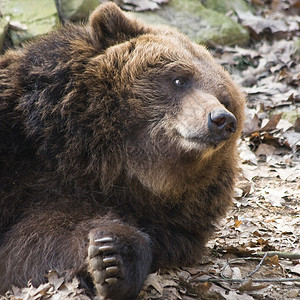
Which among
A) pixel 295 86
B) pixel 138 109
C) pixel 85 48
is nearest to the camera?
pixel 138 109

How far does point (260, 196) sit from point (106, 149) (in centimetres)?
300

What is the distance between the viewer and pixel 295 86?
9.91 metres

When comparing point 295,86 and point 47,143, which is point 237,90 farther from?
point 295,86

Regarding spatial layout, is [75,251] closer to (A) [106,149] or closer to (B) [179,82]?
(A) [106,149]

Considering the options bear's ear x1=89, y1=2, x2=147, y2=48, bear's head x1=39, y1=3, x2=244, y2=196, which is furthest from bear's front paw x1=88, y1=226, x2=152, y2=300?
bear's ear x1=89, y1=2, x2=147, y2=48

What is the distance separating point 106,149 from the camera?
475cm

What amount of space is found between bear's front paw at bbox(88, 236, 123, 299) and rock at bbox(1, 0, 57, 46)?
585cm

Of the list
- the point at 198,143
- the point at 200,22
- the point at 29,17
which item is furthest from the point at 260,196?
the point at 200,22

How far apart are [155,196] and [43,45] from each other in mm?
1791

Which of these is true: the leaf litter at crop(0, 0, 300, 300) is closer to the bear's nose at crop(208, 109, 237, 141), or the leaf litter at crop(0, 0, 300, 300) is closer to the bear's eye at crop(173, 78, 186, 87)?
the bear's nose at crop(208, 109, 237, 141)

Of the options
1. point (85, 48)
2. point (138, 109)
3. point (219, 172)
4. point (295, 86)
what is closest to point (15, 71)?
point (85, 48)

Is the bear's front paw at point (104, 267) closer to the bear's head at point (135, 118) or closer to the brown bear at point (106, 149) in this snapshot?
the brown bear at point (106, 149)

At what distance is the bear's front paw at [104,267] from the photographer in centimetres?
383

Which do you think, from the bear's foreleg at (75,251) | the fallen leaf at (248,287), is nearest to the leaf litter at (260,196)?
the fallen leaf at (248,287)
